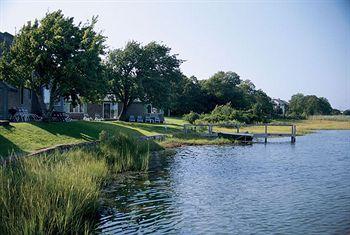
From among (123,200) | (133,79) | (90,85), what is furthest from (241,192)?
(133,79)

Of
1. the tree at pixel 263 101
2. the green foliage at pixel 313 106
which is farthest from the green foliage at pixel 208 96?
the green foliage at pixel 313 106

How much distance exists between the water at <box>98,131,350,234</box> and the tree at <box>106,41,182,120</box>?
2995 cm

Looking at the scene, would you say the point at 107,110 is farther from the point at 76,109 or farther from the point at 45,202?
the point at 45,202

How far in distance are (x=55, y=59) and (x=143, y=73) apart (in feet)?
82.8

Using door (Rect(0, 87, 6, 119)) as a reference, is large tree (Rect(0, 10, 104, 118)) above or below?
above

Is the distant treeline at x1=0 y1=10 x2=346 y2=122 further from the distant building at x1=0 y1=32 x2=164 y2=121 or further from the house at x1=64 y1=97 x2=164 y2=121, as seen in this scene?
the house at x1=64 y1=97 x2=164 y2=121

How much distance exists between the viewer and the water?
441 inches

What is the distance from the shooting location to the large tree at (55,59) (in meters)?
29.4

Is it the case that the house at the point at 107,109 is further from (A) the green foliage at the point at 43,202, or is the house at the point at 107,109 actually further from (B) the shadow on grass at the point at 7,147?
(A) the green foliage at the point at 43,202

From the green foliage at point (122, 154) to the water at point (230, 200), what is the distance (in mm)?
971

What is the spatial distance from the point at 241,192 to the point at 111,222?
6.39 meters

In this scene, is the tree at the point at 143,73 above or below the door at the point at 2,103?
above

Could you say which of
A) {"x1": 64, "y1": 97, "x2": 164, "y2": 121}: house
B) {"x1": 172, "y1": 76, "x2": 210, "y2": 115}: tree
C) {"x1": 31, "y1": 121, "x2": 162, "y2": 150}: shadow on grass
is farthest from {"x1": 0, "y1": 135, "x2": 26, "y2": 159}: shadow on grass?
{"x1": 172, "y1": 76, "x2": 210, "y2": 115}: tree

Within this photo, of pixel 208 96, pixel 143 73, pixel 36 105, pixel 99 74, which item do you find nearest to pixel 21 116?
pixel 99 74
